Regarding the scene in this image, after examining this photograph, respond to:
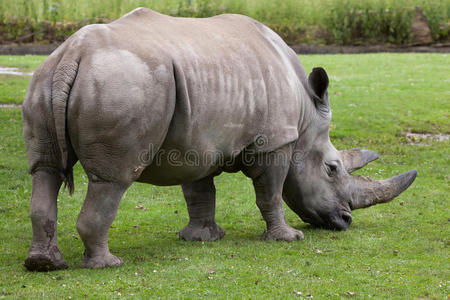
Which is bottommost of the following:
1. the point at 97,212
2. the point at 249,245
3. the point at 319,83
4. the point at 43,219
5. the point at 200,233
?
the point at 200,233

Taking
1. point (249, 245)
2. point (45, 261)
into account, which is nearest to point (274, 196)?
point (249, 245)

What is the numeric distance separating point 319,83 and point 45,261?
4.00 meters

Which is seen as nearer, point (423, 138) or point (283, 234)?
point (283, 234)

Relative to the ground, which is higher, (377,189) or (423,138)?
(377,189)

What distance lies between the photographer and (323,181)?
28.6 ft

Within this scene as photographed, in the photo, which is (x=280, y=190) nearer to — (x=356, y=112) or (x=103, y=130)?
(x=103, y=130)

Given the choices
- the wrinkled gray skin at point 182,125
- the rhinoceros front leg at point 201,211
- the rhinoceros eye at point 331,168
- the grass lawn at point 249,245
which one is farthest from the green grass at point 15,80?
the rhinoceros eye at point 331,168

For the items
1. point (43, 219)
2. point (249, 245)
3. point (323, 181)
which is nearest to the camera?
point (43, 219)

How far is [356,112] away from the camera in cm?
1675

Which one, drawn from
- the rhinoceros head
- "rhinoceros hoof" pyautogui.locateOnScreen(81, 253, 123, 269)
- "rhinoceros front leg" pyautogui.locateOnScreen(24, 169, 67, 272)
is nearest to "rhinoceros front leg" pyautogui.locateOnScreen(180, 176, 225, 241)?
the rhinoceros head

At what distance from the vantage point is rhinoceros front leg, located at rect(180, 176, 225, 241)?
861cm

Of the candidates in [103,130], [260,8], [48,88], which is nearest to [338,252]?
[103,130]

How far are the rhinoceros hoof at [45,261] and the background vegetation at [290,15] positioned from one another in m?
22.1

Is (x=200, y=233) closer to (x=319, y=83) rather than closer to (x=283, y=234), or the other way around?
(x=283, y=234)
